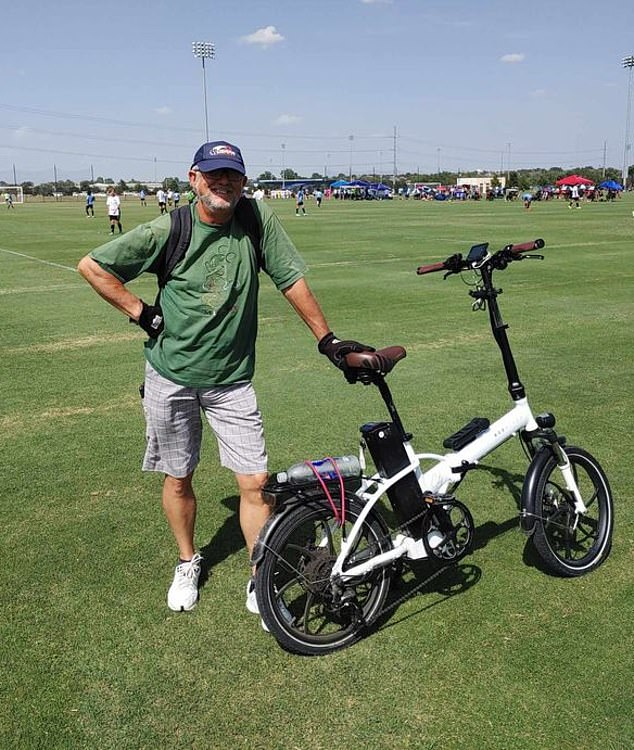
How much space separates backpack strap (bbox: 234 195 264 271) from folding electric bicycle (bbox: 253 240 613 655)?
2.52 feet

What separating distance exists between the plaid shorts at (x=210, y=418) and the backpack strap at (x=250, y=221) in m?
0.68

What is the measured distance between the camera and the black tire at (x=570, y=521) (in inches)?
144

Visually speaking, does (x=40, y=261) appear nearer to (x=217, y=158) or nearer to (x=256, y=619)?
(x=217, y=158)

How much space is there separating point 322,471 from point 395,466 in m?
0.36

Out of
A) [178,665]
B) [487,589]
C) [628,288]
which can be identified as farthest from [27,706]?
[628,288]

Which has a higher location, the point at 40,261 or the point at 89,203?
the point at 89,203

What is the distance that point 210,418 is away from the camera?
11.8 feet

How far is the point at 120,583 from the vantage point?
3.84 metres

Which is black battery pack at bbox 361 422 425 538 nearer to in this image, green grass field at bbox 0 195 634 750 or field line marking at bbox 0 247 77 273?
green grass field at bbox 0 195 634 750

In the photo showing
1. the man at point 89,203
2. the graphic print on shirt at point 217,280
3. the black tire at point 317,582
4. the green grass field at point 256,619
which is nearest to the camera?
the green grass field at point 256,619

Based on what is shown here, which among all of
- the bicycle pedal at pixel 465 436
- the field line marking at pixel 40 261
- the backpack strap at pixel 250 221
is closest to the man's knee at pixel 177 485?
the backpack strap at pixel 250 221

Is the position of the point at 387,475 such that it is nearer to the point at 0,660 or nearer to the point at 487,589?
the point at 487,589

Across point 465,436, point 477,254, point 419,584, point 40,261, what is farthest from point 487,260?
point 40,261

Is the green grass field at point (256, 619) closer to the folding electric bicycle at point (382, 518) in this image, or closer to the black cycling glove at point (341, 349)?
the folding electric bicycle at point (382, 518)
